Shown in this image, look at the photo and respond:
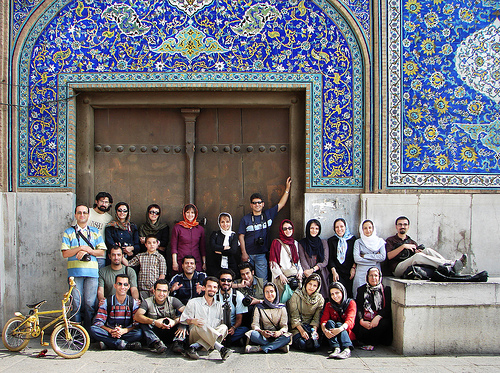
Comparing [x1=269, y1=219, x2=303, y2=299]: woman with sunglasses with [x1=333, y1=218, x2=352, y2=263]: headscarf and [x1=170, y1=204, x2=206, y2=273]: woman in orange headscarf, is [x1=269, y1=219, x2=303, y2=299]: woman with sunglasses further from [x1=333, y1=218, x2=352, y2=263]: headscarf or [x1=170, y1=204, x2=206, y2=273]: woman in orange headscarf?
[x1=170, y1=204, x2=206, y2=273]: woman in orange headscarf

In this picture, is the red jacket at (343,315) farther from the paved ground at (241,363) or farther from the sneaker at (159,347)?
the sneaker at (159,347)

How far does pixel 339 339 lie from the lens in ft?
16.2

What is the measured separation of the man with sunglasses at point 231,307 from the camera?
5.10 m

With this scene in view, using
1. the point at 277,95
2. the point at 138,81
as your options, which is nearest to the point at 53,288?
the point at 138,81

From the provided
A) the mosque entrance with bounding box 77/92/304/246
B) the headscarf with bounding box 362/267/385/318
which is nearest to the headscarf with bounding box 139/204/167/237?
the mosque entrance with bounding box 77/92/304/246

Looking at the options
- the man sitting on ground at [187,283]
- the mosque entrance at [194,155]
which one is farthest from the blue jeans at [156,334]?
the mosque entrance at [194,155]

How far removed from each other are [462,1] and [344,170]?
2.53 meters

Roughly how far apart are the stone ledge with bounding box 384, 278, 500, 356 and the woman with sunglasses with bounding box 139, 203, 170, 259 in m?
2.80

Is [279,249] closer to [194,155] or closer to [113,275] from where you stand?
[194,155]

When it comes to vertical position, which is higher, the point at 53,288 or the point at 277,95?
the point at 277,95

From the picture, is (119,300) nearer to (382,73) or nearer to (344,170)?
(344,170)

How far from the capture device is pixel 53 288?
5820 millimetres

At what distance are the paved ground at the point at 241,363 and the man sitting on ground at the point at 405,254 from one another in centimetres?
98

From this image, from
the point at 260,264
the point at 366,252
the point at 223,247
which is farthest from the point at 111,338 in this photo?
the point at 366,252
